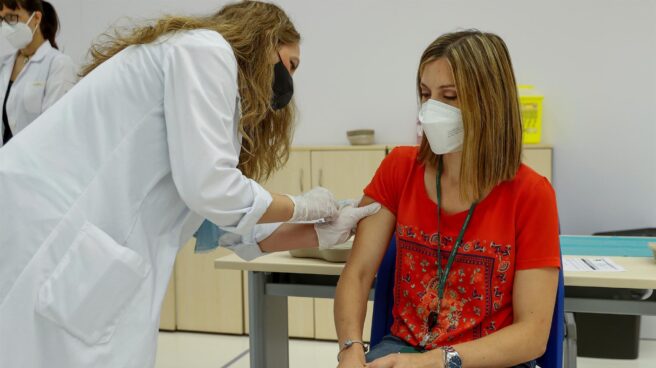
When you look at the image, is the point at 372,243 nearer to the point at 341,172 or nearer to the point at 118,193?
the point at 118,193

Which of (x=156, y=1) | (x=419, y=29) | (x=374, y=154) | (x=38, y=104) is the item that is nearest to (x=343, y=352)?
(x=374, y=154)

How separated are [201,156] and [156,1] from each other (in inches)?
126

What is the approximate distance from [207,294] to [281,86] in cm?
248

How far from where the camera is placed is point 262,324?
2.07 meters

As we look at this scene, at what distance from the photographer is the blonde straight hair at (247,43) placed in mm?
1439

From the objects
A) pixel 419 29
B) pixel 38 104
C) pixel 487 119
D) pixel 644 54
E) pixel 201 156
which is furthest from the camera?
pixel 419 29

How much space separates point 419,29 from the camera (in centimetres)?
378

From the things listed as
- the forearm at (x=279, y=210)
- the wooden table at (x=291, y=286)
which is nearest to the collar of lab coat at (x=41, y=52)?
the wooden table at (x=291, y=286)

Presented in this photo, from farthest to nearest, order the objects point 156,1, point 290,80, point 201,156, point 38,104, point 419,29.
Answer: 1. point 156,1
2. point 419,29
3. point 38,104
4. point 290,80
5. point 201,156

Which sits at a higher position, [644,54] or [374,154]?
[644,54]

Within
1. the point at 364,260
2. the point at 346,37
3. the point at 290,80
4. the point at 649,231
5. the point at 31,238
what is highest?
the point at 346,37

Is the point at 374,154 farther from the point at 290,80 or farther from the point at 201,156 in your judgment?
the point at 201,156

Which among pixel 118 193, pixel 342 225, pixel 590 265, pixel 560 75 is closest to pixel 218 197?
pixel 118 193

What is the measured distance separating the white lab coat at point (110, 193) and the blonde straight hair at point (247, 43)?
7cm
